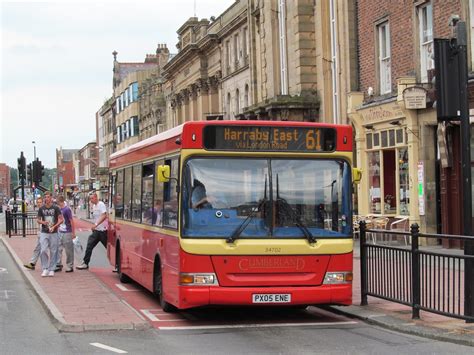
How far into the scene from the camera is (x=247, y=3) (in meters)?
41.5

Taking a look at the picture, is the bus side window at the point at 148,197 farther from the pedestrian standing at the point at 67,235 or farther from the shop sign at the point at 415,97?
the shop sign at the point at 415,97

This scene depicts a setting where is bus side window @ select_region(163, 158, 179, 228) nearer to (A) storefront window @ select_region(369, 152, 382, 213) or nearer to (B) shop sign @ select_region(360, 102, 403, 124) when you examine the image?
(B) shop sign @ select_region(360, 102, 403, 124)

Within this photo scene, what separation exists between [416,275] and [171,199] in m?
3.50

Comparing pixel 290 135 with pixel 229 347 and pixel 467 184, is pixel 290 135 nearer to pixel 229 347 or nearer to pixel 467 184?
pixel 467 184

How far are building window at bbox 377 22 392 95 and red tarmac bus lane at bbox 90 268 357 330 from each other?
14030mm

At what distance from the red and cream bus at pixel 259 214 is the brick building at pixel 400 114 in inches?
435

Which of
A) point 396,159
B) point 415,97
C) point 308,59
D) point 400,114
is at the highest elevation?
point 308,59

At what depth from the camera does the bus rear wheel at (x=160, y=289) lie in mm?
12086

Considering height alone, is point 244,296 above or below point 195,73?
below

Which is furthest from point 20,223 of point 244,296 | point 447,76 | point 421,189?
point 447,76

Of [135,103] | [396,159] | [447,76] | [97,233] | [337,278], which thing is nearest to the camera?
[447,76]

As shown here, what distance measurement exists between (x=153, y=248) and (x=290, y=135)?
310cm

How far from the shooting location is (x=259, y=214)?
11000 mm

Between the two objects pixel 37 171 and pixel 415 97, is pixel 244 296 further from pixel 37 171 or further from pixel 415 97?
pixel 37 171
